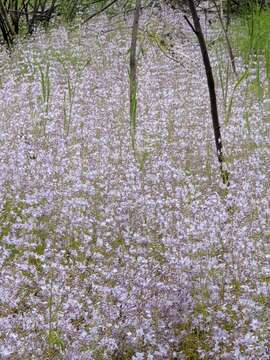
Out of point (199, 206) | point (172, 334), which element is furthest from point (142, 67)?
point (172, 334)

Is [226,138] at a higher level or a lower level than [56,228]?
higher

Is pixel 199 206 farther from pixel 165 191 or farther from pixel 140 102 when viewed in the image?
pixel 140 102

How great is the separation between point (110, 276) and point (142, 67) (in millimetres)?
6027

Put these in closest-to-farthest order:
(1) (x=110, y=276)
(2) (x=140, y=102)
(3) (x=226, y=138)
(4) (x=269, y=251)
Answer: (1) (x=110, y=276) → (4) (x=269, y=251) → (3) (x=226, y=138) → (2) (x=140, y=102)

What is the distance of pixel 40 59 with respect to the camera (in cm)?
966

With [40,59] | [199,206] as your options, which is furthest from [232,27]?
[199,206]

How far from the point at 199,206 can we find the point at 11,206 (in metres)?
1.40

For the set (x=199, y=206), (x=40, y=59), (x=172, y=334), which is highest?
(x=40, y=59)

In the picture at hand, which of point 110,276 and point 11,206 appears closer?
point 110,276

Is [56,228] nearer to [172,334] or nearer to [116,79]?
[172,334]

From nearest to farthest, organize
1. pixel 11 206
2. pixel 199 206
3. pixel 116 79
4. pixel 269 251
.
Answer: pixel 269 251 < pixel 199 206 < pixel 11 206 < pixel 116 79

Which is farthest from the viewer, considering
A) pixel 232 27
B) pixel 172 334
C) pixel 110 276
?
pixel 232 27

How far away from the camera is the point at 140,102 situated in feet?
24.6

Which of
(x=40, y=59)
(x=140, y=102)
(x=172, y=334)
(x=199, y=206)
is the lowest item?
(x=172, y=334)
